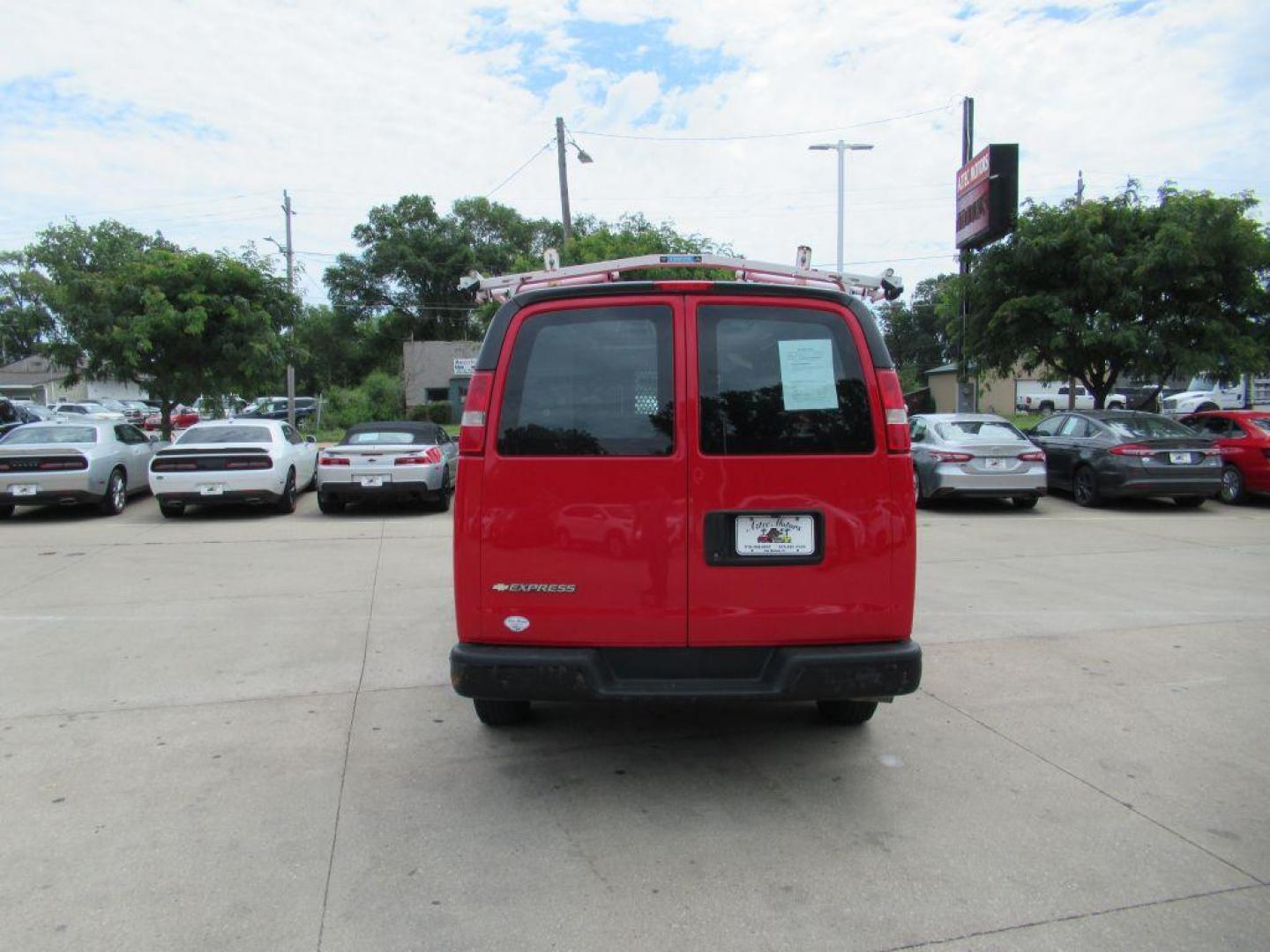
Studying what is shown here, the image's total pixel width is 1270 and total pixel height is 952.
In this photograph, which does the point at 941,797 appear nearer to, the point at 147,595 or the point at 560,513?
the point at 560,513

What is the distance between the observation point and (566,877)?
125 inches

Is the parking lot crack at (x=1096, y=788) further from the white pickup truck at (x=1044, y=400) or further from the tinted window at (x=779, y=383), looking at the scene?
the white pickup truck at (x=1044, y=400)

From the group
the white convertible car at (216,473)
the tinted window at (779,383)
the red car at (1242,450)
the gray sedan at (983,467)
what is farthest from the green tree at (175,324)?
the red car at (1242,450)

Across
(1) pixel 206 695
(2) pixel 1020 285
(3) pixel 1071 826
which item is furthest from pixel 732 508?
(2) pixel 1020 285

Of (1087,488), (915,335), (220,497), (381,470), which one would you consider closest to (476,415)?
(381,470)

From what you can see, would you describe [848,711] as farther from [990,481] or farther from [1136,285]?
[1136,285]

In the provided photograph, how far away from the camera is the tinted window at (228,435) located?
13.1 meters

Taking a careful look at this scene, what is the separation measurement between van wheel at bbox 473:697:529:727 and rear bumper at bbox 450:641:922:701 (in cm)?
88

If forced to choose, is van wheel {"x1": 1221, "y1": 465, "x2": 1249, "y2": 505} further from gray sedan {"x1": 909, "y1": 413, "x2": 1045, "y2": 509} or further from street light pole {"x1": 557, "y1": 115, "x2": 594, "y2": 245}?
street light pole {"x1": 557, "y1": 115, "x2": 594, "y2": 245}

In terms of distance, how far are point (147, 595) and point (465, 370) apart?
111ft

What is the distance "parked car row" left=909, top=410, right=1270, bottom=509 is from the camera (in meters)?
12.7

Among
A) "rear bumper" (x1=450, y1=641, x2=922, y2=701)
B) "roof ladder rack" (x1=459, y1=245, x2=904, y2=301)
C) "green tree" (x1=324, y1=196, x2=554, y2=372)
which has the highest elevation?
"green tree" (x1=324, y1=196, x2=554, y2=372)

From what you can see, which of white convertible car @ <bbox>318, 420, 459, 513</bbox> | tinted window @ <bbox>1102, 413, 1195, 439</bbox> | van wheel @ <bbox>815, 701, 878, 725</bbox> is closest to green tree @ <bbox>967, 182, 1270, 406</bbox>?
tinted window @ <bbox>1102, 413, 1195, 439</bbox>

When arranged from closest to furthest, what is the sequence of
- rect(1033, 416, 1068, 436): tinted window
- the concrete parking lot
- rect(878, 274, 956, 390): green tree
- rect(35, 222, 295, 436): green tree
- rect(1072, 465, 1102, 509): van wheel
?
the concrete parking lot < rect(1072, 465, 1102, 509): van wheel < rect(1033, 416, 1068, 436): tinted window < rect(35, 222, 295, 436): green tree < rect(878, 274, 956, 390): green tree
